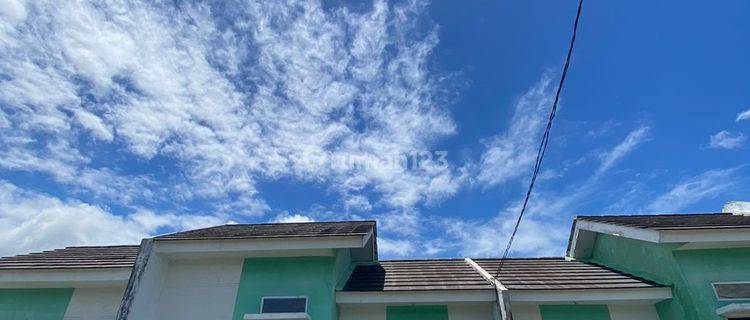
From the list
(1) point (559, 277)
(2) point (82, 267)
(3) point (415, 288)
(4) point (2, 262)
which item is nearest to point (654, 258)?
(1) point (559, 277)

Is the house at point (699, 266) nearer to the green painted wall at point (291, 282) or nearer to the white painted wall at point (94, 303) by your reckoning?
the green painted wall at point (291, 282)

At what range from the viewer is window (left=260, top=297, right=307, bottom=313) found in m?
7.29

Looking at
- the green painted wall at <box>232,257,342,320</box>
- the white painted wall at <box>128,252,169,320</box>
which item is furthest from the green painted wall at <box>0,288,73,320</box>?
the green painted wall at <box>232,257,342,320</box>

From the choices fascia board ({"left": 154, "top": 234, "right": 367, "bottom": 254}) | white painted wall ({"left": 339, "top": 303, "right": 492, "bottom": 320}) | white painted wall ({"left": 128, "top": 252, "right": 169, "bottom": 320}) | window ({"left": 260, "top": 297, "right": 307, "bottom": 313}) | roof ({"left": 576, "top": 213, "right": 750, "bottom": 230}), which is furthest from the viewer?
white painted wall ({"left": 339, "top": 303, "right": 492, "bottom": 320})

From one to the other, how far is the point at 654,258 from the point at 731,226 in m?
1.47

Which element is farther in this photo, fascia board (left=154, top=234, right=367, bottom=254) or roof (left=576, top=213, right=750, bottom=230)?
fascia board (left=154, top=234, right=367, bottom=254)

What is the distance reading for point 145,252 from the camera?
7379mm

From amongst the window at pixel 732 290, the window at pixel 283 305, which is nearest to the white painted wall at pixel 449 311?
the window at pixel 283 305

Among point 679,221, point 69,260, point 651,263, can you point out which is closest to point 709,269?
point 651,263

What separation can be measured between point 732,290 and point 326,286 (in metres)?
7.86

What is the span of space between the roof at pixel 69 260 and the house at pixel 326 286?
6 centimetres

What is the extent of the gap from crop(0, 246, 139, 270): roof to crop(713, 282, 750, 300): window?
38.0 ft

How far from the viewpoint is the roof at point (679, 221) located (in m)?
7.45

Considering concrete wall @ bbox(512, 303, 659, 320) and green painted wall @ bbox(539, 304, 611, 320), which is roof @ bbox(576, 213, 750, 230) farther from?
green painted wall @ bbox(539, 304, 611, 320)
